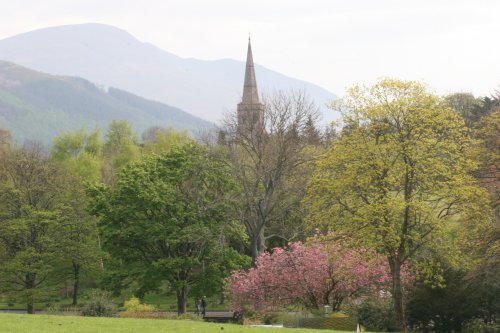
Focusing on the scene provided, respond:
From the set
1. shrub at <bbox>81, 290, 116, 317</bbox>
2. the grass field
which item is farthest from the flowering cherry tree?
the grass field

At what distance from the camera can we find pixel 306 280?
39.8 metres

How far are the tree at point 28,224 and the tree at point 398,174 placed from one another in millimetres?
28851

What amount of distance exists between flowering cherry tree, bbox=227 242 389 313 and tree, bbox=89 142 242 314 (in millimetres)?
4734

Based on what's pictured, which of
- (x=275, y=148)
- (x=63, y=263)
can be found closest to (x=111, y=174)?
(x=63, y=263)

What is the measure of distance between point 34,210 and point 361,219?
1282 inches

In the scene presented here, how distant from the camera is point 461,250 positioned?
33.3 meters

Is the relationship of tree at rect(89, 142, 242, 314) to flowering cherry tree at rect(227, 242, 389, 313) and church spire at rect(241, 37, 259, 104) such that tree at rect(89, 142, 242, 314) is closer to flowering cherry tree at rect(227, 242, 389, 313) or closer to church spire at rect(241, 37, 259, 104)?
flowering cherry tree at rect(227, 242, 389, 313)

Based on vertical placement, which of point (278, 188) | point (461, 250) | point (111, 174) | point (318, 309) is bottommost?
point (318, 309)

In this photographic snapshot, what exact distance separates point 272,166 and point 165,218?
34.3 ft

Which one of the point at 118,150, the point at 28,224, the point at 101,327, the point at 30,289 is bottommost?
the point at 101,327

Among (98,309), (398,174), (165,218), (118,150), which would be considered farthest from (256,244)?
(118,150)

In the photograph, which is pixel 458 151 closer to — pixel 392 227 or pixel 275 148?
pixel 392 227

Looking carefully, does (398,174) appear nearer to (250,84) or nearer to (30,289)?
(30,289)

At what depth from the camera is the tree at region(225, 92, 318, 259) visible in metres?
52.6
